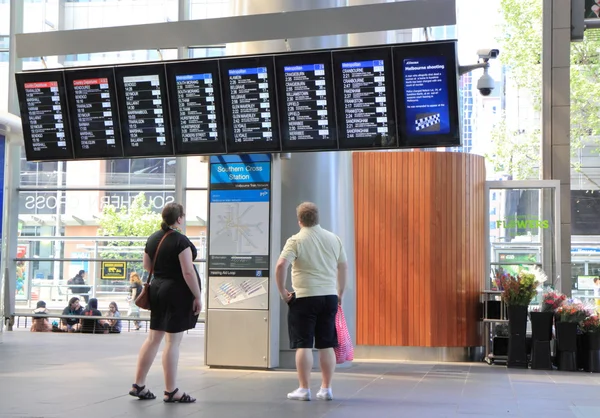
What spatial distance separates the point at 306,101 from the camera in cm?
793

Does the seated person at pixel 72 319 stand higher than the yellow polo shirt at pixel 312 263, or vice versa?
the yellow polo shirt at pixel 312 263

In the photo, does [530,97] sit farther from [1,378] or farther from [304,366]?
[1,378]

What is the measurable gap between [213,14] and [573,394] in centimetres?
939

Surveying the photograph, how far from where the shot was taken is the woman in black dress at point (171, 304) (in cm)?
622

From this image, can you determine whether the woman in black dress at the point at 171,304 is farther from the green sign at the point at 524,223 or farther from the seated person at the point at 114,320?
the seated person at the point at 114,320

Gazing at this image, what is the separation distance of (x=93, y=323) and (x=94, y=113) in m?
7.00

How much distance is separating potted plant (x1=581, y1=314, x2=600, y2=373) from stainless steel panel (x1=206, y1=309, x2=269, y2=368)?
12.2 ft

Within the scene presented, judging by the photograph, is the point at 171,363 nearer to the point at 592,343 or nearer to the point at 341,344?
the point at 341,344

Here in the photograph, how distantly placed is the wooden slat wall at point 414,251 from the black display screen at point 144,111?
10.8ft

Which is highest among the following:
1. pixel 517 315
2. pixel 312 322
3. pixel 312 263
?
pixel 312 263

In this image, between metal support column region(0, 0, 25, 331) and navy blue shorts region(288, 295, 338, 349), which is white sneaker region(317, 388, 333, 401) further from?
metal support column region(0, 0, 25, 331)

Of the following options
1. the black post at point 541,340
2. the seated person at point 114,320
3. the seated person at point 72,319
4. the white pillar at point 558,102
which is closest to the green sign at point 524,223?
the white pillar at point 558,102

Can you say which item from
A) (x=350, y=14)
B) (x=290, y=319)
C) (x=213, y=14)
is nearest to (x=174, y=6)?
(x=213, y=14)

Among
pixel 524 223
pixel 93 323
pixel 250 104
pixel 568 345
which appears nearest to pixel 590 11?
pixel 524 223
